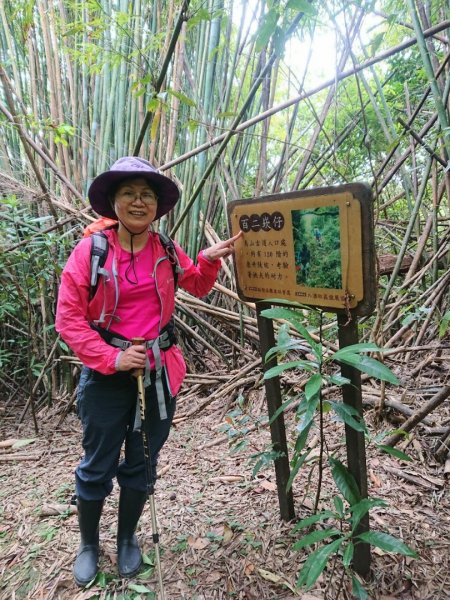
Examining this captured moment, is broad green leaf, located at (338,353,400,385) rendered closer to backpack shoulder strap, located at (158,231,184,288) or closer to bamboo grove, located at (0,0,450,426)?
backpack shoulder strap, located at (158,231,184,288)

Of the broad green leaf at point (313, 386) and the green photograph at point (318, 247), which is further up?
the green photograph at point (318, 247)

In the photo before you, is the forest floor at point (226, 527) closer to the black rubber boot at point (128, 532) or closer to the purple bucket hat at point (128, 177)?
the black rubber boot at point (128, 532)

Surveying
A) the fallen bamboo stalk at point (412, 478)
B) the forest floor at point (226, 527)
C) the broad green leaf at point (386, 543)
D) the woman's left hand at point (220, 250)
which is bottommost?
the forest floor at point (226, 527)

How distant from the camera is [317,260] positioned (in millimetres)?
1312

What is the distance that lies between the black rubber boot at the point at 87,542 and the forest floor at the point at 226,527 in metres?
0.04

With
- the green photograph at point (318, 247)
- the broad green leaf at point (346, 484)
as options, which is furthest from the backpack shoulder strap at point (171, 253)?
the broad green leaf at point (346, 484)

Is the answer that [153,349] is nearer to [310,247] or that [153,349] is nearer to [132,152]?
[310,247]

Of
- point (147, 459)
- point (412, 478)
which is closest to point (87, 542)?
point (147, 459)

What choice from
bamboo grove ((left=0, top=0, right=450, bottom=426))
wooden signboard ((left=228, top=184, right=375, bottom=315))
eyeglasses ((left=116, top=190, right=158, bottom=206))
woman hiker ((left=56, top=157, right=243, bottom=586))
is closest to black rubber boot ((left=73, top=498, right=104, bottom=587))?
woman hiker ((left=56, top=157, right=243, bottom=586))

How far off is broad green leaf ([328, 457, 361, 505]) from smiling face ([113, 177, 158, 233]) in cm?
102

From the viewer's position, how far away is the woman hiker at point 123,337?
1347mm

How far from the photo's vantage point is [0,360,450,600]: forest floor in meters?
1.43

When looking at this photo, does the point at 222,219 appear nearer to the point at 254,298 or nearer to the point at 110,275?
the point at 254,298

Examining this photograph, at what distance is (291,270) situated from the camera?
55.7 inches
